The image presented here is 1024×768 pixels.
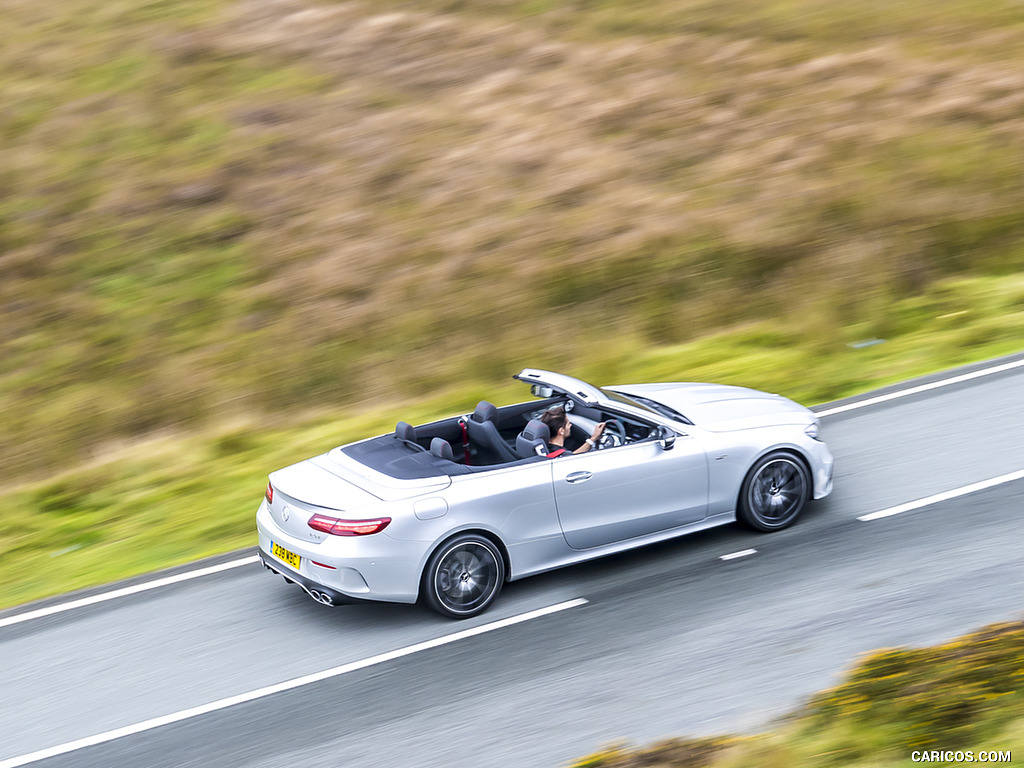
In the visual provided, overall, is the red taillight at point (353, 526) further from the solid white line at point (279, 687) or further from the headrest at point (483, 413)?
the headrest at point (483, 413)

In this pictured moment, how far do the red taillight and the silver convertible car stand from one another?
0.01 m

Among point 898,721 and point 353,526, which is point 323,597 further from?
point 898,721

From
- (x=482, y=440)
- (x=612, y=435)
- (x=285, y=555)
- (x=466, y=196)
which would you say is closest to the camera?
(x=285, y=555)

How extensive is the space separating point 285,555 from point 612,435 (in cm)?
251

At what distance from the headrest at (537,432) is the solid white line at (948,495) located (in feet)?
8.70

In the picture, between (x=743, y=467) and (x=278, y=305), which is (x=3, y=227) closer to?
(x=278, y=305)

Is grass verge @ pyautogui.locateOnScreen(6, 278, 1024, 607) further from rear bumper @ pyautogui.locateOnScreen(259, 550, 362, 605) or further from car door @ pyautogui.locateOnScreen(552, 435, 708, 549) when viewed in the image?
car door @ pyautogui.locateOnScreen(552, 435, 708, 549)

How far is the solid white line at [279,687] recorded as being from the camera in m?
6.49

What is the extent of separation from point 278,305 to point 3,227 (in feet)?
19.9

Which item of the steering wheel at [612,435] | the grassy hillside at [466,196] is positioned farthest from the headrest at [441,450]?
the grassy hillside at [466,196]

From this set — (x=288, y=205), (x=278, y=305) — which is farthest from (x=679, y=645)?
(x=288, y=205)

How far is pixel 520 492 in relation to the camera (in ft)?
24.3

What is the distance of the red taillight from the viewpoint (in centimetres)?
708

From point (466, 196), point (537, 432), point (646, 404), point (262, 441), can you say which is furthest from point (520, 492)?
point (466, 196)
